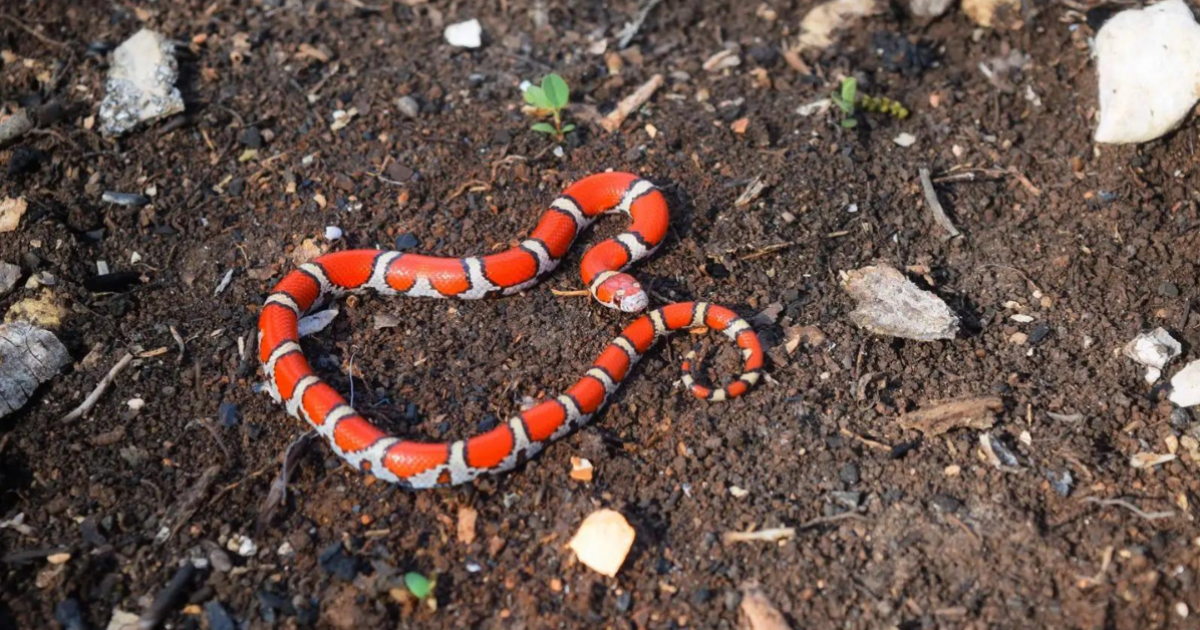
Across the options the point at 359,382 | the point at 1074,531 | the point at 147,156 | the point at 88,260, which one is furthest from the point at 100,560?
the point at 1074,531

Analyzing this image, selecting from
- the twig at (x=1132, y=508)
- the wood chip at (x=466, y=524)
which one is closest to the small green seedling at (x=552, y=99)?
the wood chip at (x=466, y=524)

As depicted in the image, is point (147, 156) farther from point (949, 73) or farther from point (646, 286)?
point (949, 73)

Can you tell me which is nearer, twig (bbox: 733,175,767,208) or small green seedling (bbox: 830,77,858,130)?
twig (bbox: 733,175,767,208)

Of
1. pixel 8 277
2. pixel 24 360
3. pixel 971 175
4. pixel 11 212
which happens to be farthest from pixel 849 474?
pixel 11 212

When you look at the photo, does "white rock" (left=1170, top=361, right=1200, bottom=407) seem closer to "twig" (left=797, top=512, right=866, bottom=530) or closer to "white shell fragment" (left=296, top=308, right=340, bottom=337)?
"twig" (left=797, top=512, right=866, bottom=530)

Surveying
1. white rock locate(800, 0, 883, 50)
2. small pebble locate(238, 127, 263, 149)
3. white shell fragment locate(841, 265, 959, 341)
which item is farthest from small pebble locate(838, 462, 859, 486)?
→ small pebble locate(238, 127, 263, 149)
